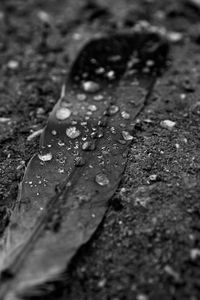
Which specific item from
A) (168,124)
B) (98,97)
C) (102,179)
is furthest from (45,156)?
(168,124)

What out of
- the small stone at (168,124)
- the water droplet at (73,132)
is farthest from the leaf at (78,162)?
the small stone at (168,124)

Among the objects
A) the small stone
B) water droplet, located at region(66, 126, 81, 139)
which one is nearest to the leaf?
water droplet, located at region(66, 126, 81, 139)

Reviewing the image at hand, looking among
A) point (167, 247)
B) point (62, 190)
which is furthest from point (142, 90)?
point (167, 247)

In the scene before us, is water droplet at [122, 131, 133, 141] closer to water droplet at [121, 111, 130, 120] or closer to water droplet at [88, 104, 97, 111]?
water droplet at [121, 111, 130, 120]

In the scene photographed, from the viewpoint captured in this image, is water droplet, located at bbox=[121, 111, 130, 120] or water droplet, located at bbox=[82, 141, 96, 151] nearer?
water droplet, located at bbox=[82, 141, 96, 151]

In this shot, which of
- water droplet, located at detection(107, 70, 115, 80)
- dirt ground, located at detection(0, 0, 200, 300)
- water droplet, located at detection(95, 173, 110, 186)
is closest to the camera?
dirt ground, located at detection(0, 0, 200, 300)

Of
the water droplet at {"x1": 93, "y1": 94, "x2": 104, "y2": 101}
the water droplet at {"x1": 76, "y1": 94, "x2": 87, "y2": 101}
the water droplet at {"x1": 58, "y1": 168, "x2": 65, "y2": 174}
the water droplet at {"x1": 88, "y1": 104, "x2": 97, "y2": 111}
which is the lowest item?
the water droplet at {"x1": 93, "y1": 94, "x2": 104, "y2": 101}

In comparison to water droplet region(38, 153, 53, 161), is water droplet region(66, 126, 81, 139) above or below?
below
